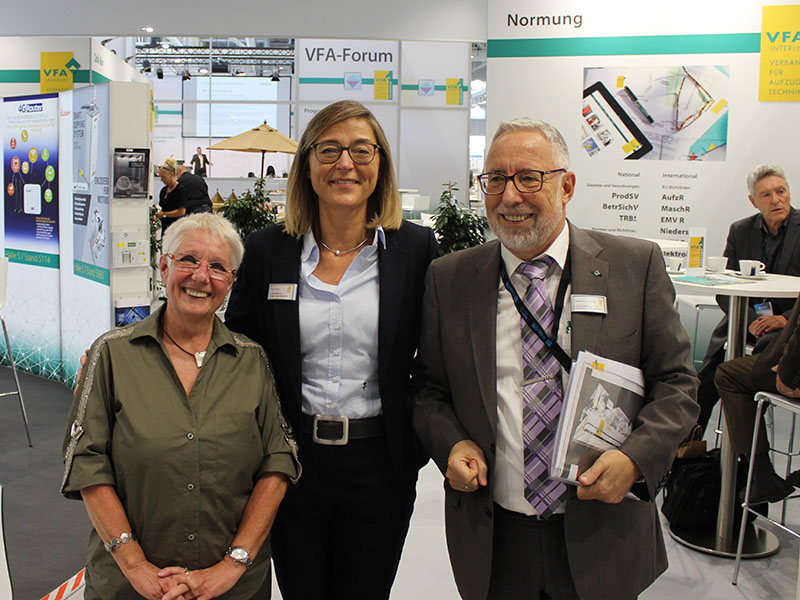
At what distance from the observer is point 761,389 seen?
2.92 metres

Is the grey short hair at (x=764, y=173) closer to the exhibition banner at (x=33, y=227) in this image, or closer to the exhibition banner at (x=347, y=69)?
the exhibition banner at (x=33, y=227)

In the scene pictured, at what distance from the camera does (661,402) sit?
144 cm

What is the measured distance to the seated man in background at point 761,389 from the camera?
2577 mm

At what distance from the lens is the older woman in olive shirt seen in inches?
61.5

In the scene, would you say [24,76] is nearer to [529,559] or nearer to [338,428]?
[338,428]

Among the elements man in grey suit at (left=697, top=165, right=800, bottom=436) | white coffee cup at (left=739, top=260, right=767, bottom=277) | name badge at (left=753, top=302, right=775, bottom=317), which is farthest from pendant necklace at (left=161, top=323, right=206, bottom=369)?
name badge at (left=753, top=302, right=775, bottom=317)

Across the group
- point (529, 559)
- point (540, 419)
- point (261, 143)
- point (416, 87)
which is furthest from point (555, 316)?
point (416, 87)

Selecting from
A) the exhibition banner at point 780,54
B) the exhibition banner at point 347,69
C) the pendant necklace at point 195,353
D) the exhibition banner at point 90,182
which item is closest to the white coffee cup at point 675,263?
the exhibition banner at point 780,54

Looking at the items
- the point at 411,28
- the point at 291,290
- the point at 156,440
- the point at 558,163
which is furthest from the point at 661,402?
the point at 411,28

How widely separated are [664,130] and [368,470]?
4.98m

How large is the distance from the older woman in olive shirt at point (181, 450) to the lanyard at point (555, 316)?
0.62 metres

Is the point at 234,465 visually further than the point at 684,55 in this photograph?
No

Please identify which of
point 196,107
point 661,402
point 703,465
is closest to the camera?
point 661,402

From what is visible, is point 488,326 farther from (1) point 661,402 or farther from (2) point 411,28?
(2) point 411,28
